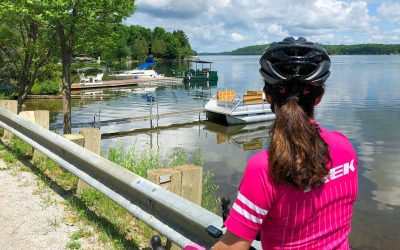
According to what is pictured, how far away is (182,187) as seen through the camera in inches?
155

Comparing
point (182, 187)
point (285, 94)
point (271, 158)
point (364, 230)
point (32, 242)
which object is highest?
point (285, 94)

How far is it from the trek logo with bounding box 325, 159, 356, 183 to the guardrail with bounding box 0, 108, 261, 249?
2.59 feet

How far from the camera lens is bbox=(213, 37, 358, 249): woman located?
1.75 m

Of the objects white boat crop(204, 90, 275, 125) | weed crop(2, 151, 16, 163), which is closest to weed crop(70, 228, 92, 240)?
weed crop(2, 151, 16, 163)

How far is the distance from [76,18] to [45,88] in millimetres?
29380

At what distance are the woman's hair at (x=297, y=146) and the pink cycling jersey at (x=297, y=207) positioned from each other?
45mm

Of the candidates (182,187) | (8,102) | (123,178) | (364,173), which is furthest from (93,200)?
(364,173)

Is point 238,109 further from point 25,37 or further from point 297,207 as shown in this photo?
point 297,207

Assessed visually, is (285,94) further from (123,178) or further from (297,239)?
(123,178)

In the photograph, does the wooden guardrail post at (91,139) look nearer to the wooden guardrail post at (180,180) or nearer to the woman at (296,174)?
the wooden guardrail post at (180,180)

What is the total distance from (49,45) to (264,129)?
16217 mm

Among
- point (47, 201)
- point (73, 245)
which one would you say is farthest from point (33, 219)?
point (73, 245)

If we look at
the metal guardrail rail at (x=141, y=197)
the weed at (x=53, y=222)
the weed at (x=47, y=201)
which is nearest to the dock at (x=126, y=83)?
the weed at (x=47, y=201)

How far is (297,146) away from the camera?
1.80m
